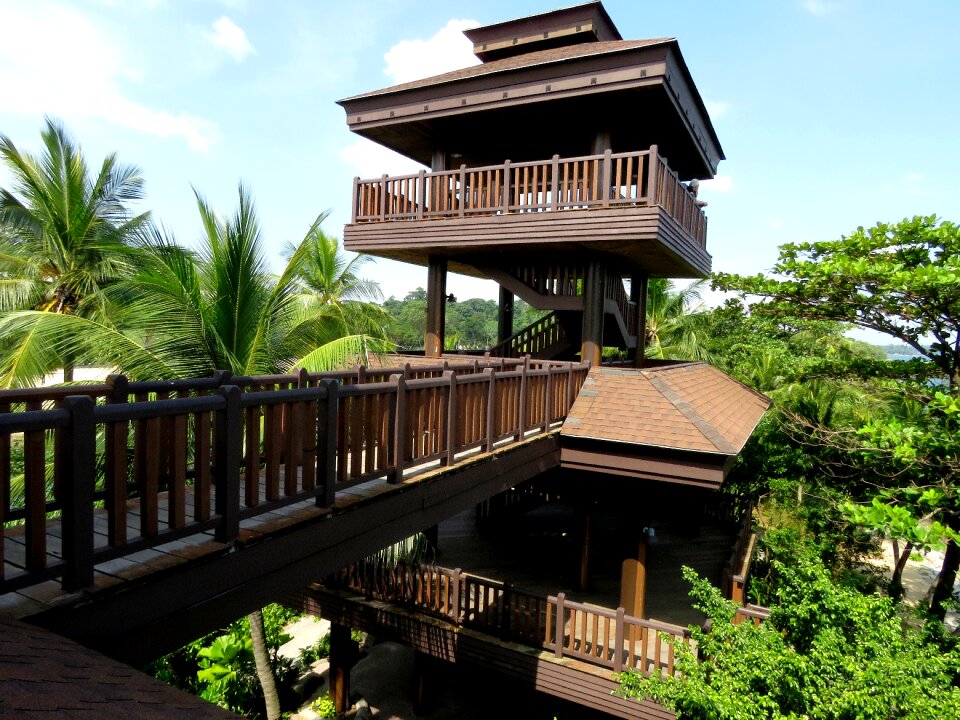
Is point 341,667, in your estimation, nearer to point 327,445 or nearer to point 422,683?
point 422,683

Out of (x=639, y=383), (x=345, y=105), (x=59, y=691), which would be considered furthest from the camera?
(x=345, y=105)

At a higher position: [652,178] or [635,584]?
[652,178]

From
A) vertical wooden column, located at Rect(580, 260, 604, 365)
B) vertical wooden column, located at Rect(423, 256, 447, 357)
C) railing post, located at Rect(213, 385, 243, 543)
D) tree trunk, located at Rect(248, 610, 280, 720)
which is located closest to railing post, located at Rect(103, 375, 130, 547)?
railing post, located at Rect(213, 385, 243, 543)

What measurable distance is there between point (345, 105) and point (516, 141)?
365 centimetres

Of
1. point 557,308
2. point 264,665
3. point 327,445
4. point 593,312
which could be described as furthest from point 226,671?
point 327,445

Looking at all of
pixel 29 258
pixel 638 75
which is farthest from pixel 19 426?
pixel 29 258

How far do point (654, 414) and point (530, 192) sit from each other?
16.1ft

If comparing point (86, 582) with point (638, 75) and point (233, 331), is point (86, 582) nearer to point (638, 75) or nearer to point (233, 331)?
point (233, 331)

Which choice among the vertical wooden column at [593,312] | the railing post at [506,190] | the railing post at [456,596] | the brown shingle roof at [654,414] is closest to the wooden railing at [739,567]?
the brown shingle roof at [654,414]

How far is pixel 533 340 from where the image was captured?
42.9ft

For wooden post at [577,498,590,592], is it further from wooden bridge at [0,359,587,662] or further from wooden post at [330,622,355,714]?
wooden post at [330,622,355,714]

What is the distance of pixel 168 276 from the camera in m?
8.22

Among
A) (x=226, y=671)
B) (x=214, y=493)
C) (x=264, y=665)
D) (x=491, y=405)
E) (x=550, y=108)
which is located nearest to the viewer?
(x=214, y=493)

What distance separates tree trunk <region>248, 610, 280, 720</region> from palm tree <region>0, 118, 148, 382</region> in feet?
27.5
